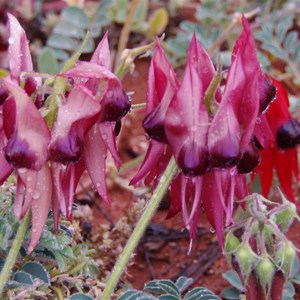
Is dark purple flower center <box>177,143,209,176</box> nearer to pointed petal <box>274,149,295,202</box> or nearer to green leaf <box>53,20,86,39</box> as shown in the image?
pointed petal <box>274,149,295,202</box>

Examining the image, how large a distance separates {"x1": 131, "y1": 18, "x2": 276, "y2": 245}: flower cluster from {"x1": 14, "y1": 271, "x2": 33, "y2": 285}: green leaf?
0.28 metres

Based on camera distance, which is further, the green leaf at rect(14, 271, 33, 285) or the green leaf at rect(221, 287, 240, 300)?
the green leaf at rect(221, 287, 240, 300)

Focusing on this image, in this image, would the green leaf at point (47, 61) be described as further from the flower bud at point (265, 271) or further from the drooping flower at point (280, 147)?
the flower bud at point (265, 271)

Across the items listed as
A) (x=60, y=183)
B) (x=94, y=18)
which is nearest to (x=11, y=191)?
(x=60, y=183)

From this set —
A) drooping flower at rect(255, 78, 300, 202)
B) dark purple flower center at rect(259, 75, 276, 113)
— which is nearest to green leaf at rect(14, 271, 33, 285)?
dark purple flower center at rect(259, 75, 276, 113)

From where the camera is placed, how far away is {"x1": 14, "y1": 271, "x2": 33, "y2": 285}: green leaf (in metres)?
1.55

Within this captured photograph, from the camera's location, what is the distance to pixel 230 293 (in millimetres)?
2080

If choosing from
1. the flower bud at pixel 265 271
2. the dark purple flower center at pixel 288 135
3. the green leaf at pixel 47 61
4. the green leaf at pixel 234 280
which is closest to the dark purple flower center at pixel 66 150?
the flower bud at pixel 265 271

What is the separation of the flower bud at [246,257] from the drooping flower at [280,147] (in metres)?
0.81

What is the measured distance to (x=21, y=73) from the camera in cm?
139

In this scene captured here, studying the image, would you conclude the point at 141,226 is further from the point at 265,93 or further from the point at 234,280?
the point at 234,280

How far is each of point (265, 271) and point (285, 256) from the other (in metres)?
0.04

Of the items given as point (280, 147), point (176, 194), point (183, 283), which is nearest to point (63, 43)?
point (280, 147)

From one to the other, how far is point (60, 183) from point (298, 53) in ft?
4.86
